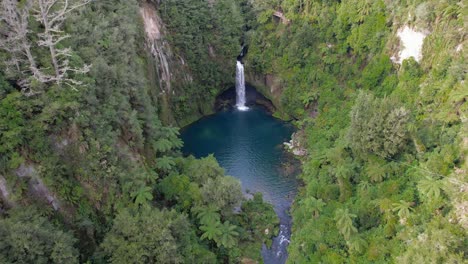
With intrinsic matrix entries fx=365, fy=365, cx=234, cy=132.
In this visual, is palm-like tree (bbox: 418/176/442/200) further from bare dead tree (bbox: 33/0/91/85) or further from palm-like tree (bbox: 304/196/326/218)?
bare dead tree (bbox: 33/0/91/85)

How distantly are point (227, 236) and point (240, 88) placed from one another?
23.8 m

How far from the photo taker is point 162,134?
26.1 m

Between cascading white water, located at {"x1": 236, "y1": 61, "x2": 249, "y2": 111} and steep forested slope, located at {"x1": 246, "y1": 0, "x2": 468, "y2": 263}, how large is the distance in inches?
223

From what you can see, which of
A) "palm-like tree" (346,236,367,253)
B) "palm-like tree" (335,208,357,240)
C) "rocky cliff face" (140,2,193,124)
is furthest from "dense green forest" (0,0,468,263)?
"rocky cliff face" (140,2,193,124)

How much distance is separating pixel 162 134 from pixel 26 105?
10690 millimetres

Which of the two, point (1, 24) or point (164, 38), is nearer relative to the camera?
point (1, 24)

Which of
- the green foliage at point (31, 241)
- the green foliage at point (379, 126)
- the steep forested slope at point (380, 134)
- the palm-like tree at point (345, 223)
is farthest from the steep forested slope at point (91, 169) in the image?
the green foliage at point (379, 126)

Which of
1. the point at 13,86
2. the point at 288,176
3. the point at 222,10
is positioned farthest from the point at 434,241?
the point at 222,10

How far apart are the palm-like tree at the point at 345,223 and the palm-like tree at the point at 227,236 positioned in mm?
5581

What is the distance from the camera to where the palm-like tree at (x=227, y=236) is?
20125mm

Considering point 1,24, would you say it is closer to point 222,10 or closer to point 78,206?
point 78,206

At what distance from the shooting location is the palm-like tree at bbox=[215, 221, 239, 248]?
792 inches

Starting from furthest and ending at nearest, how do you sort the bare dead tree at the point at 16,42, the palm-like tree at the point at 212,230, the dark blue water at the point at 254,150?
the dark blue water at the point at 254,150, the palm-like tree at the point at 212,230, the bare dead tree at the point at 16,42

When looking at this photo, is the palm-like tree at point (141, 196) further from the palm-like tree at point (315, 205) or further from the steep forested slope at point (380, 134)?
the palm-like tree at point (315, 205)
